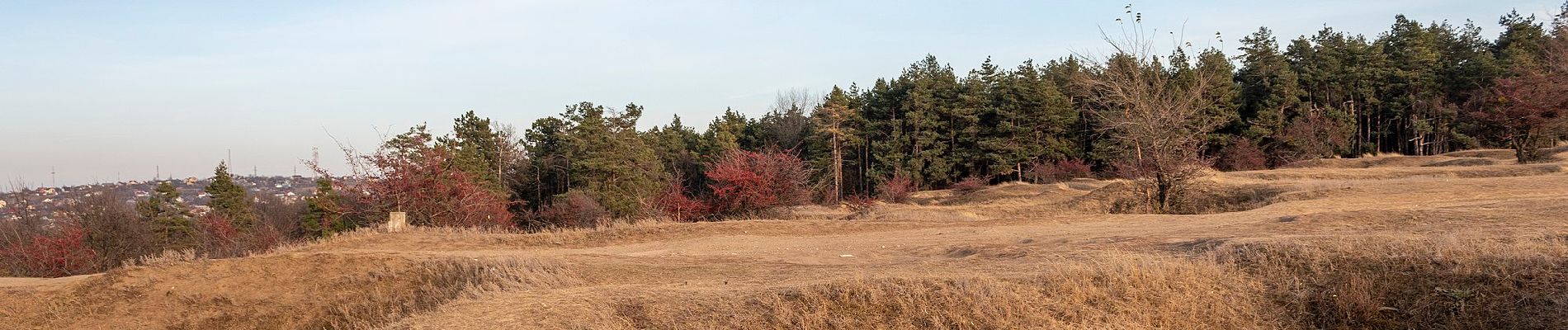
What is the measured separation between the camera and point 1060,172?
4684 centimetres

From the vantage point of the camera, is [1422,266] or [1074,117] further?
[1074,117]

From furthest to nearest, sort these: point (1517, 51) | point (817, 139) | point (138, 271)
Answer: point (817, 139)
point (1517, 51)
point (138, 271)

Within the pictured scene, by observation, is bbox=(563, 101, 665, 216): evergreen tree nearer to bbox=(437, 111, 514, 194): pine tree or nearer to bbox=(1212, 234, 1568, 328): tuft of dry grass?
bbox=(437, 111, 514, 194): pine tree

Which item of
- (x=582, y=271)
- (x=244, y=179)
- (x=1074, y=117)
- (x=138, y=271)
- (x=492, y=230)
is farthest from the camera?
(x=244, y=179)

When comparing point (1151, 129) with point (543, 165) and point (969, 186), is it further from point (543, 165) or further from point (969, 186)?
point (543, 165)

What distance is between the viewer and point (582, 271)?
10469 millimetres

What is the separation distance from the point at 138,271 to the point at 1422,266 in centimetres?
1489

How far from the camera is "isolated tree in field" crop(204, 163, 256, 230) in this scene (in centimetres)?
4009

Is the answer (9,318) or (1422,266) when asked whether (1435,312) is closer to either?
(1422,266)

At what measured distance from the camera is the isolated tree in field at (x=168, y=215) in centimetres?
3919

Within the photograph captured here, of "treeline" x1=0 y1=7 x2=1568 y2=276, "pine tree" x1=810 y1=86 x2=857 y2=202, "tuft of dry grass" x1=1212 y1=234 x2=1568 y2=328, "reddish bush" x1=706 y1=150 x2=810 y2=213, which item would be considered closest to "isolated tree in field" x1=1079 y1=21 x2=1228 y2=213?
"treeline" x1=0 y1=7 x2=1568 y2=276

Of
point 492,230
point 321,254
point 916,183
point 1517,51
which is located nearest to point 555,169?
point 916,183

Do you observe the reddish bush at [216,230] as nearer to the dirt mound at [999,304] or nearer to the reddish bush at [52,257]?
the reddish bush at [52,257]

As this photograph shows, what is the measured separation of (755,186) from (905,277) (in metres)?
18.6
